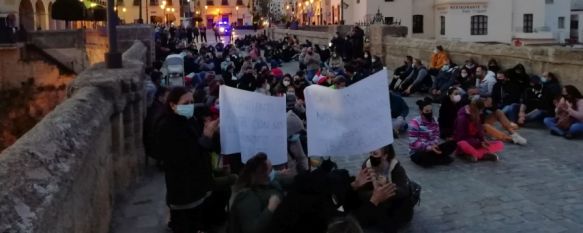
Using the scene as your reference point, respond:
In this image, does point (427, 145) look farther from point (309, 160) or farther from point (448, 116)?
point (309, 160)

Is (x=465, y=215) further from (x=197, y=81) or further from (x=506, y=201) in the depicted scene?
(x=197, y=81)

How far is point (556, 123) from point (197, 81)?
7841 mm

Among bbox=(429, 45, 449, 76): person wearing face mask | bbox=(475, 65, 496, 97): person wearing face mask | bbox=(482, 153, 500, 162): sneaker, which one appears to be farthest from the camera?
bbox=(429, 45, 449, 76): person wearing face mask

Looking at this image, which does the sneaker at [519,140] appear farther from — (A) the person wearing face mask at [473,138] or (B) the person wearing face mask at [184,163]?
(B) the person wearing face mask at [184,163]

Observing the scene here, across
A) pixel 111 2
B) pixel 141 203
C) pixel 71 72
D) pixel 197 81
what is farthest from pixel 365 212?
pixel 71 72

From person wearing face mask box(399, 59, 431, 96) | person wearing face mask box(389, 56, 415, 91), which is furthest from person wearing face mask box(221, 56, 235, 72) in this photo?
person wearing face mask box(399, 59, 431, 96)

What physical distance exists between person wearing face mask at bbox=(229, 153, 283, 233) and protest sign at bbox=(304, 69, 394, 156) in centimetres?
140

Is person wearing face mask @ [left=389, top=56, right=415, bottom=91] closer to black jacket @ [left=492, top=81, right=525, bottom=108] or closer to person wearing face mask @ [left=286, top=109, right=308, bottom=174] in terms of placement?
black jacket @ [left=492, top=81, right=525, bottom=108]

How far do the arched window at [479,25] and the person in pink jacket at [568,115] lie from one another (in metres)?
41.1

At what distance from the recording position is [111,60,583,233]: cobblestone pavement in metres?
6.73

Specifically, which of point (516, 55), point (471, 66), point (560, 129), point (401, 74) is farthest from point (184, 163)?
point (401, 74)

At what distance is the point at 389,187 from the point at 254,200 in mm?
1921

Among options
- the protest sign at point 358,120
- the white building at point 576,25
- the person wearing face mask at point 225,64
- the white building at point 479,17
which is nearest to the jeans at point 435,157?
the protest sign at point 358,120

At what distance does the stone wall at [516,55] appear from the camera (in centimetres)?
1370
